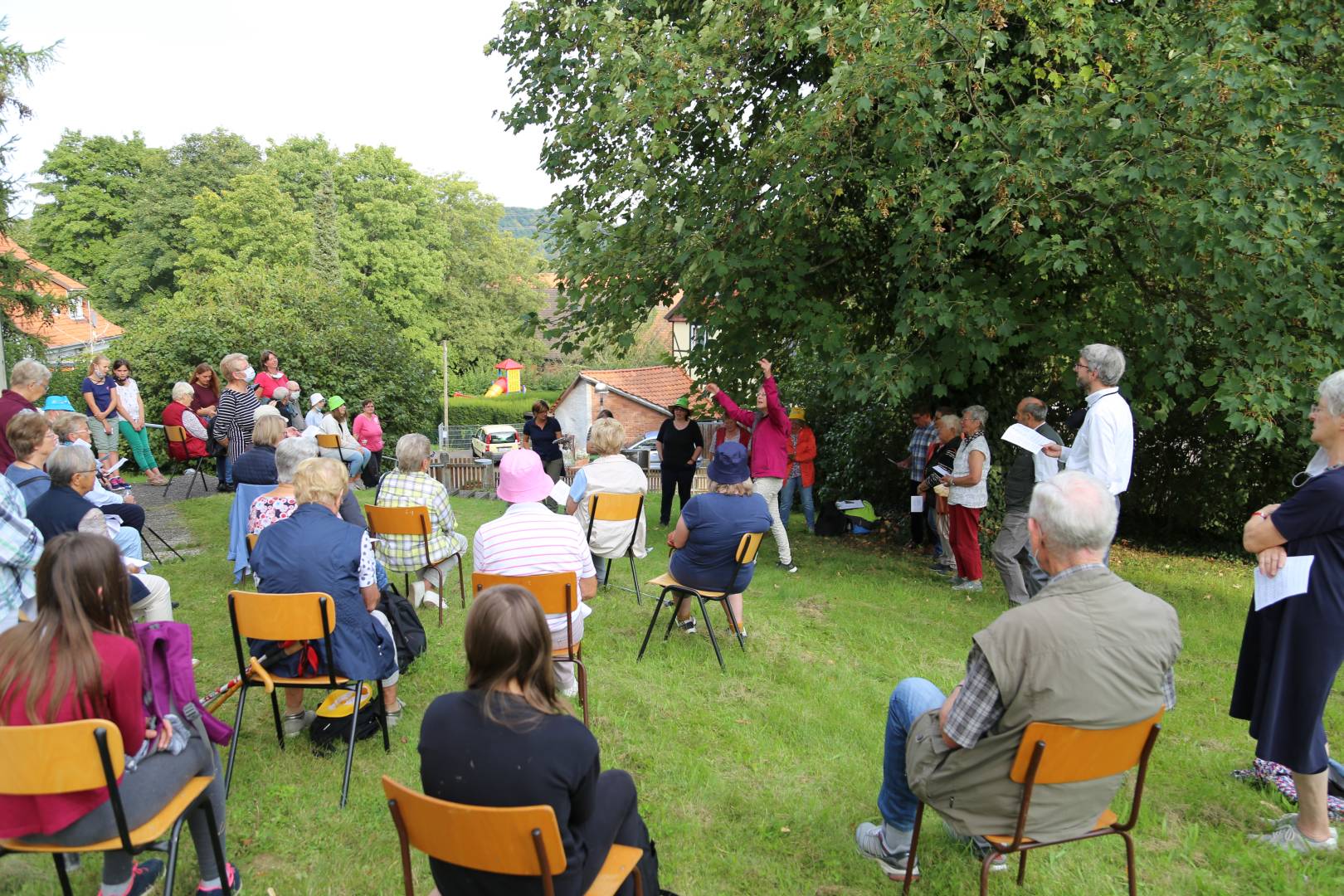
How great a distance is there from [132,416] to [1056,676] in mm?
12480

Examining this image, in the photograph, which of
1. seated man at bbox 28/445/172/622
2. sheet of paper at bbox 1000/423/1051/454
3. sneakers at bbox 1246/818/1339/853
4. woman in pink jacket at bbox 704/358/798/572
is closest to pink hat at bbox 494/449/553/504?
seated man at bbox 28/445/172/622

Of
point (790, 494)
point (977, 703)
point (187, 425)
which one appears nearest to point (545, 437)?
point (790, 494)

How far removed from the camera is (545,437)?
498 inches

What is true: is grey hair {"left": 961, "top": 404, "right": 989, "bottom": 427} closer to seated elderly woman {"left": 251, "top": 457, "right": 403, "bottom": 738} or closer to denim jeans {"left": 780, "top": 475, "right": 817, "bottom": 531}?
denim jeans {"left": 780, "top": 475, "right": 817, "bottom": 531}

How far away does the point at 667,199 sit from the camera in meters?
9.09

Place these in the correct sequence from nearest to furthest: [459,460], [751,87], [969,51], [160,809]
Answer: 1. [160,809]
2. [969,51]
3. [751,87]
4. [459,460]

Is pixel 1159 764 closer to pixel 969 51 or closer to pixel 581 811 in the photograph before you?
pixel 581 811

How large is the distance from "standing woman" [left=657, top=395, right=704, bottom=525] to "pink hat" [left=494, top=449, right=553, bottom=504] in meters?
5.58

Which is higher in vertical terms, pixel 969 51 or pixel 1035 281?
pixel 969 51

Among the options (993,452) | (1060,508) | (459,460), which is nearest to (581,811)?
(1060,508)

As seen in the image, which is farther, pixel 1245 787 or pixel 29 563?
pixel 1245 787

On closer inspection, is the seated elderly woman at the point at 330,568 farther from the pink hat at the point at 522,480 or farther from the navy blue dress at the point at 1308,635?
the navy blue dress at the point at 1308,635

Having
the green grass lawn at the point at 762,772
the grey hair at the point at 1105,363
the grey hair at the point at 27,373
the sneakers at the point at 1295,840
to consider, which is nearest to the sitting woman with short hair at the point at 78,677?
the green grass lawn at the point at 762,772

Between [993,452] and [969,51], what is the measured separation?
4846 mm
